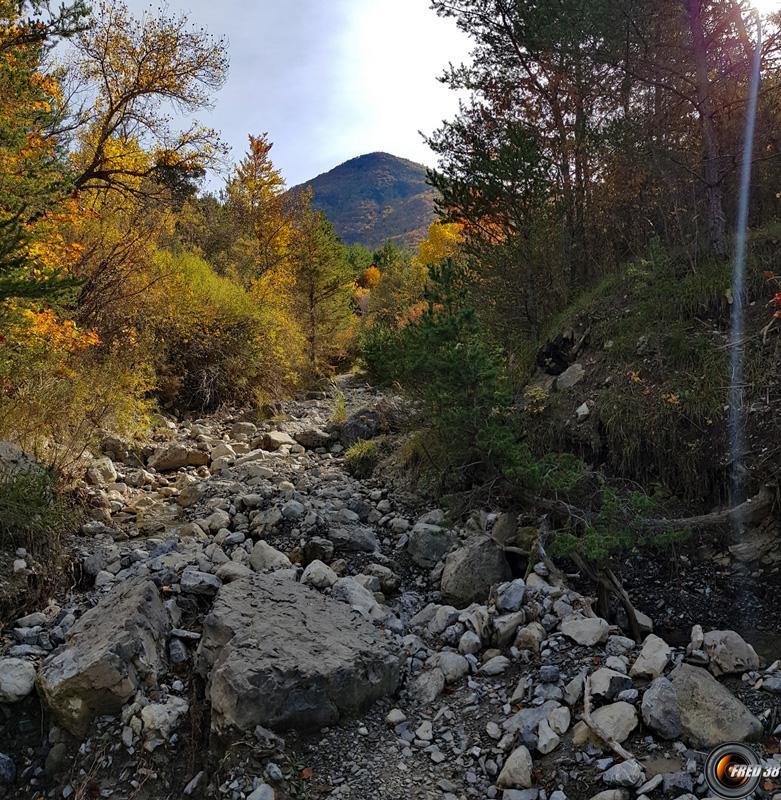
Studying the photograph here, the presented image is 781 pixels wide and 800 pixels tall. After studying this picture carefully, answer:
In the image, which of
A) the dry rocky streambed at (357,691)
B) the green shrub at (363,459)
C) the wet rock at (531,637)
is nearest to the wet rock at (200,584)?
the dry rocky streambed at (357,691)

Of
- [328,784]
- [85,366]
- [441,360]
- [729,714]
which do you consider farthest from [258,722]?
[85,366]

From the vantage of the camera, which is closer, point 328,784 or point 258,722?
point 328,784

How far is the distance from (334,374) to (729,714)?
17.7m

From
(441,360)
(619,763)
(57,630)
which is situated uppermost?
(441,360)

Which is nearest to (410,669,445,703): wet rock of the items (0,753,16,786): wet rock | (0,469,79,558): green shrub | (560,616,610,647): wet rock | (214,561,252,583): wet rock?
(560,616,610,647): wet rock

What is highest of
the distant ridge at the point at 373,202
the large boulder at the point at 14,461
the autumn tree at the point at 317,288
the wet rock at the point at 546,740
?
the distant ridge at the point at 373,202

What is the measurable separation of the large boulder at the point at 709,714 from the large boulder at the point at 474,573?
1818 mm

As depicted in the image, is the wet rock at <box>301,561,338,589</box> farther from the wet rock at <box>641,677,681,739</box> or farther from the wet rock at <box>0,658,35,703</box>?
the wet rock at <box>641,677,681,739</box>

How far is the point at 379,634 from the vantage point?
11.9ft

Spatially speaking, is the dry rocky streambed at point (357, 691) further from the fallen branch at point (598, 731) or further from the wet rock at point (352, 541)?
the wet rock at point (352, 541)

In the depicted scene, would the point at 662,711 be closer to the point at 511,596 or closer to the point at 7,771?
the point at 511,596

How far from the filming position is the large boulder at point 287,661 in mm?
2932

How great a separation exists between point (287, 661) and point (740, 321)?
5250 millimetres

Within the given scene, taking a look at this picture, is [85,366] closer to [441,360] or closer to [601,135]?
[441,360]
